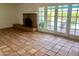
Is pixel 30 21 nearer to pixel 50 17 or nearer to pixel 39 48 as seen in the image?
pixel 50 17

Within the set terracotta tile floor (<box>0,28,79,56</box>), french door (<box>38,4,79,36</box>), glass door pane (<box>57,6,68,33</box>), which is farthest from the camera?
glass door pane (<box>57,6,68,33</box>)

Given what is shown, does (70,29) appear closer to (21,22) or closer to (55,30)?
(55,30)

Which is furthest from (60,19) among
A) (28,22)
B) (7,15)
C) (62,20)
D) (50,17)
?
(7,15)

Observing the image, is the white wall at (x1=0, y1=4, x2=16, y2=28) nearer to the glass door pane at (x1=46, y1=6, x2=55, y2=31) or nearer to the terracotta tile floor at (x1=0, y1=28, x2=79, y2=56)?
the glass door pane at (x1=46, y1=6, x2=55, y2=31)

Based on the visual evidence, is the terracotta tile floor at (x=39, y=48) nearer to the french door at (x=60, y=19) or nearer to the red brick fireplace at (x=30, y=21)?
the french door at (x=60, y=19)

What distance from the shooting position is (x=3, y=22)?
6.13 meters

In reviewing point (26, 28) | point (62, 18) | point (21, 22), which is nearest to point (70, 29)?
point (62, 18)

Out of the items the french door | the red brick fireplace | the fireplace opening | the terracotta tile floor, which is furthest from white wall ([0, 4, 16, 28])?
the terracotta tile floor

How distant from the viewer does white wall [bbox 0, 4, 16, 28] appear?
5992 millimetres

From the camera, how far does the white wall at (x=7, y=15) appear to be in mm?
5992

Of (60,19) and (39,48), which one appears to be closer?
(39,48)

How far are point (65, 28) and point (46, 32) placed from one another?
3.48 feet

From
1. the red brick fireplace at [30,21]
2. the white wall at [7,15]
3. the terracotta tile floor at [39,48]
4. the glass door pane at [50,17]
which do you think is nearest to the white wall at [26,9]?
the red brick fireplace at [30,21]

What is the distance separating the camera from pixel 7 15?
20.5ft
